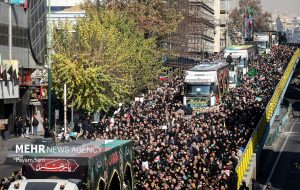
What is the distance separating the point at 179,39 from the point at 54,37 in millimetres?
32702

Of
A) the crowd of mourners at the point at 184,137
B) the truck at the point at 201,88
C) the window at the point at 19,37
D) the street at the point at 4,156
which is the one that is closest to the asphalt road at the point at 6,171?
the street at the point at 4,156

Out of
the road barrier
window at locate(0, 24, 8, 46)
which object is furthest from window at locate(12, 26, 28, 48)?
the road barrier

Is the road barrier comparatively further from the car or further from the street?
the car

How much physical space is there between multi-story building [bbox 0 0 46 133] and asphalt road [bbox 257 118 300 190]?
16555 millimetres

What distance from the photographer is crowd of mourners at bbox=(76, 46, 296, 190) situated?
25547mm

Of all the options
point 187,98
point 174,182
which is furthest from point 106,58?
point 174,182

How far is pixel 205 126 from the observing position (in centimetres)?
3834

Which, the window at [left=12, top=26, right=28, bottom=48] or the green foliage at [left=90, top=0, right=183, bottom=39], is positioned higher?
the green foliage at [left=90, top=0, right=183, bottom=39]

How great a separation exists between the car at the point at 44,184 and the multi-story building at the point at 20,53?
3043 centimetres

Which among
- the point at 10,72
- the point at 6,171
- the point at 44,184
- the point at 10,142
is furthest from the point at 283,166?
the point at 44,184

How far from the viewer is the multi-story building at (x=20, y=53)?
160ft

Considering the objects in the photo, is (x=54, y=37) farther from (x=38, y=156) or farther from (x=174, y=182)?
(x=38, y=156)

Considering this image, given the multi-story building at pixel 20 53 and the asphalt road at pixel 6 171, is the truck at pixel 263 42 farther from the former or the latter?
the asphalt road at pixel 6 171

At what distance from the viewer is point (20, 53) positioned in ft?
175
